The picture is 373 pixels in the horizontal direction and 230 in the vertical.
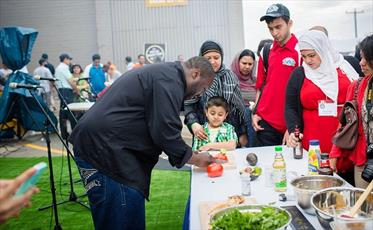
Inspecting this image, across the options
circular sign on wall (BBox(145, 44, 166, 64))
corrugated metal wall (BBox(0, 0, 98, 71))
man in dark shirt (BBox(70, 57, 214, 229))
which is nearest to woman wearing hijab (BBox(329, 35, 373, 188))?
man in dark shirt (BBox(70, 57, 214, 229))

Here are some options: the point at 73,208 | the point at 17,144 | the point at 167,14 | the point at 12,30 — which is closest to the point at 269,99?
the point at 73,208

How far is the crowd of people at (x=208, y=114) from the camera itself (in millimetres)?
1990

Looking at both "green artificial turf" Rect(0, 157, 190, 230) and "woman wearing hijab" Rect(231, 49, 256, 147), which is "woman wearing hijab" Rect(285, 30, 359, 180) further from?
"green artificial turf" Rect(0, 157, 190, 230)

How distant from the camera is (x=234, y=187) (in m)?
2.12

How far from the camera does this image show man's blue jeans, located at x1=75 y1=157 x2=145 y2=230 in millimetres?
2025

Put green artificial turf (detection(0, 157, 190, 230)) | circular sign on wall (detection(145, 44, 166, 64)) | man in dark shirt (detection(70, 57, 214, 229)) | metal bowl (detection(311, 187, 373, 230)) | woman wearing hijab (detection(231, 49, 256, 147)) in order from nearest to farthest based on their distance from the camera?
metal bowl (detection(311, 187, 373, 230)) → man in dark shirt (detection(70, 57, 214, 229)) → green artificial turf (detection(0, 157, 190, 230)) → woman wearing hijab (detection(231, 49, 256, 147)) → circular sign on wall (detection(145, 44, 166, 64))

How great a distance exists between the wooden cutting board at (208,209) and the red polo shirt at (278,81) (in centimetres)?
136

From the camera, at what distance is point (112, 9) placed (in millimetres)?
14094

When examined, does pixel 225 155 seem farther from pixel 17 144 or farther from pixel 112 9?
pixel 112 9

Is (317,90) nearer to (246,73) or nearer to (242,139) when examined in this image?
(242,139)

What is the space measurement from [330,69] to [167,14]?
11830 mm

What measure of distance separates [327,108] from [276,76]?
64cm

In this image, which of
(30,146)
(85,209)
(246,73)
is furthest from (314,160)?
(30,146)

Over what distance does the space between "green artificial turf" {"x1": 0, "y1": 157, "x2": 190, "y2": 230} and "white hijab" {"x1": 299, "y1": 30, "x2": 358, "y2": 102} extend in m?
1.78
